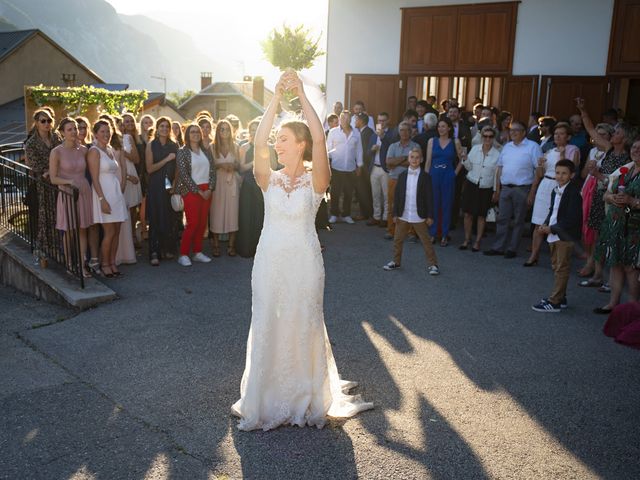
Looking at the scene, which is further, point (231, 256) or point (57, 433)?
point (231, 256)

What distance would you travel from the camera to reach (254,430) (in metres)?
4.44

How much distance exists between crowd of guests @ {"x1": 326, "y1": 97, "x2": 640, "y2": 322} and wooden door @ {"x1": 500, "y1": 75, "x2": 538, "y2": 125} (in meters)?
2.29

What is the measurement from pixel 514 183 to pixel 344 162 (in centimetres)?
360

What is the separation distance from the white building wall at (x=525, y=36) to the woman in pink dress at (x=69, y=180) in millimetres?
10359

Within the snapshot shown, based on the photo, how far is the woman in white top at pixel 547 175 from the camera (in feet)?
29.3

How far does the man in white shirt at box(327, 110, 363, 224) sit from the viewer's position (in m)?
12.0

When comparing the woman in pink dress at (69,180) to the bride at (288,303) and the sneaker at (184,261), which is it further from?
the bride at (288,303)

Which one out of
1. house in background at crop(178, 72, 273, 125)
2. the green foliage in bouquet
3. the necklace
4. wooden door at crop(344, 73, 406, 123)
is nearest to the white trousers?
wooden door at crop(344, 73, 406, 123)

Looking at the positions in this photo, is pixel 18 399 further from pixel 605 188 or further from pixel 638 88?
pixel 638 88

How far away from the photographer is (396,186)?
868cm

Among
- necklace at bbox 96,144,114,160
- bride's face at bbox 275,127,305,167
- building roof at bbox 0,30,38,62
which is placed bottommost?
necklace at bbox 96,144,114,160

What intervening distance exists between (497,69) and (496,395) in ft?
37.4

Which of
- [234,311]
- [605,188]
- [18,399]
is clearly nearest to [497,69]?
[605,188]

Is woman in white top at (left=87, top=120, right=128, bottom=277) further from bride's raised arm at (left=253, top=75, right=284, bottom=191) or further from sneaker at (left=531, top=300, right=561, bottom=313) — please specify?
sneaker at (left=531, top=300, right=561, bottom=313)
